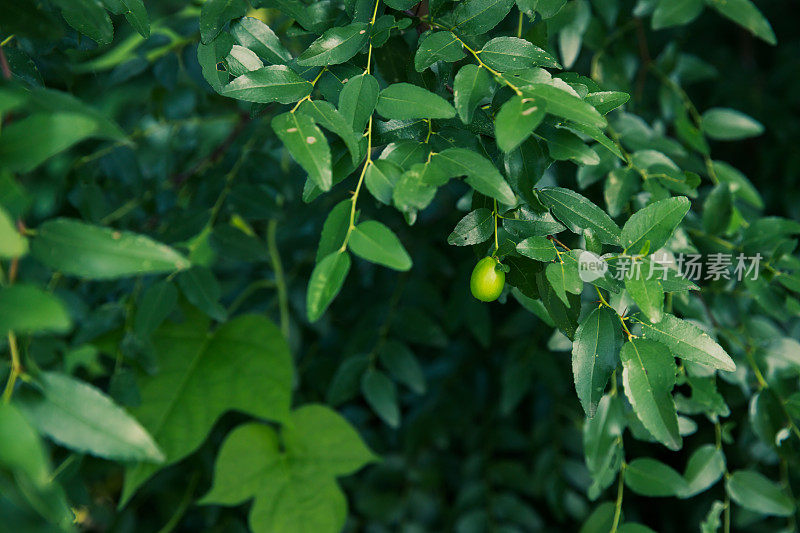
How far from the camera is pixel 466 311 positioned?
1031mm

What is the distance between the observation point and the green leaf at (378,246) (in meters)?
0.45

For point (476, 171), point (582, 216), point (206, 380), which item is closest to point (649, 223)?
point (582, 216)

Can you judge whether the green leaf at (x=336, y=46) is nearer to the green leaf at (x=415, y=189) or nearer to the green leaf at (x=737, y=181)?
the green leaf at (x=415, y=189)

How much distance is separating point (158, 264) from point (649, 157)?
1.88ft

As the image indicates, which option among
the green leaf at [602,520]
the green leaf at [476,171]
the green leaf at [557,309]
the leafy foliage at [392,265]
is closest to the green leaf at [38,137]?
the leafy foliage at [392,265]

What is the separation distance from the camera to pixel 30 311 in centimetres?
38

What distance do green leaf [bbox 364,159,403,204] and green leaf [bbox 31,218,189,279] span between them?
15 cm

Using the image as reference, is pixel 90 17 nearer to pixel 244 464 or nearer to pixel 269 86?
pixel 269 86

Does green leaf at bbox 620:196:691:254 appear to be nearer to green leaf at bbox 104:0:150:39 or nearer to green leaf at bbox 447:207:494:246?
green leaf at bbox 447:207:494:246

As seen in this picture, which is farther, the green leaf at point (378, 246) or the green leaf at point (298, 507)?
the green leaf at point (298, 507)

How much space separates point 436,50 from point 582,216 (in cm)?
18

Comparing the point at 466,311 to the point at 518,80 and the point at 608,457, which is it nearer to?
the point at 608,457

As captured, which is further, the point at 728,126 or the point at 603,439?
the point at 728,126

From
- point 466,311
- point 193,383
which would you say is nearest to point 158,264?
point 193,383
